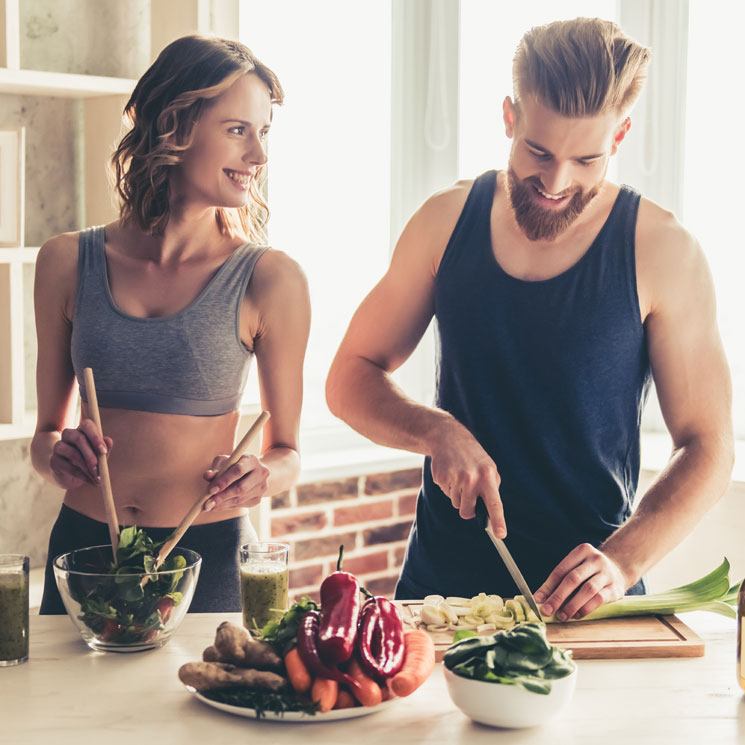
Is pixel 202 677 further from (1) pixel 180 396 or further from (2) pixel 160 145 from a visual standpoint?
(2) pixel 160 145

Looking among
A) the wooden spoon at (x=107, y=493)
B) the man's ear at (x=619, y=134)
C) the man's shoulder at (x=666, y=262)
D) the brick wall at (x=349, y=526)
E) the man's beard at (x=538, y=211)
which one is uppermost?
the man's ear at (x=619, y=134)

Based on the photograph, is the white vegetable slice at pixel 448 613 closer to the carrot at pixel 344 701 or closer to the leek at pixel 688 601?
the leek at pixel 688 601

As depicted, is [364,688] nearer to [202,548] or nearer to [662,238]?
[202,548]

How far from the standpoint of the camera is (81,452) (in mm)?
1696

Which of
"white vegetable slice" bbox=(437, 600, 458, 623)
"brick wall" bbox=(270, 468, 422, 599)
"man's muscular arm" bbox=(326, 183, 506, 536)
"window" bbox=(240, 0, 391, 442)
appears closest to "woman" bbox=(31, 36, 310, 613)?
"man's muscular arm" bbox=(326, 183, 506, 536)

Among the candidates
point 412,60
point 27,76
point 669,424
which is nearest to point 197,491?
point 669,424

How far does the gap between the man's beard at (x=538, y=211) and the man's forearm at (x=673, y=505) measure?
1.59ft

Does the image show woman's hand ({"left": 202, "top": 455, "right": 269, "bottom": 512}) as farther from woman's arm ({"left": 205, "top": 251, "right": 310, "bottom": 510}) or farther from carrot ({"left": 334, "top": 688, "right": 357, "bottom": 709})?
carrot ({"left": 334, "top": 688, "right": 357, "bottom": 709})

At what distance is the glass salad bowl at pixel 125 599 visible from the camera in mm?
1466

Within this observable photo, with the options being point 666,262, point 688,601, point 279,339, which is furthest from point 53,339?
point 688,601

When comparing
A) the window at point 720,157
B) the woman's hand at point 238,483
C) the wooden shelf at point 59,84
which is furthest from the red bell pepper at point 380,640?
the window at point 720,157

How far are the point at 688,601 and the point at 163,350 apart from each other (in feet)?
3.58

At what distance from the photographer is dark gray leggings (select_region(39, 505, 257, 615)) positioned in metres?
2.02

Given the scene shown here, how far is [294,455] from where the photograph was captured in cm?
214
